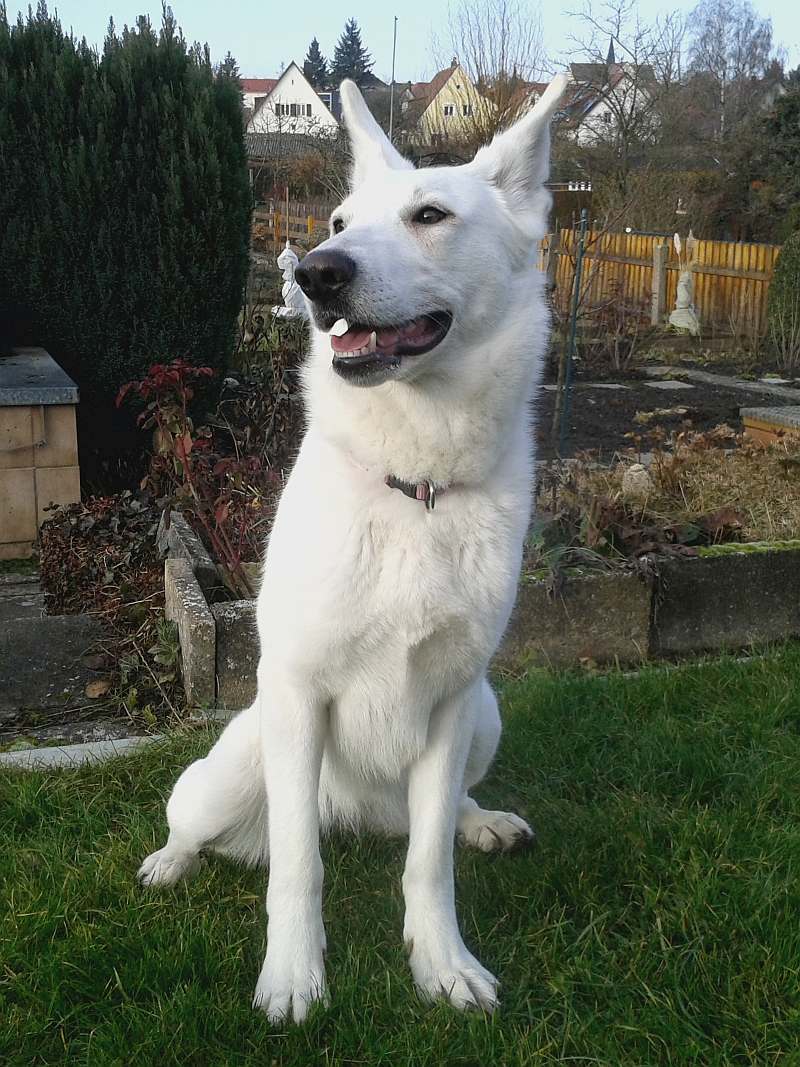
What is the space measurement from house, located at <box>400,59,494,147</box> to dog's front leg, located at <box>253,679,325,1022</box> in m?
12.8

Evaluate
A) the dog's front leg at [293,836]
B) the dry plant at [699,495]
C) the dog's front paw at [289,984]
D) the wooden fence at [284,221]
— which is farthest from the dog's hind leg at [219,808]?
the wooden fence at [284,221]

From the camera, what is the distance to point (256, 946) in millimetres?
2260

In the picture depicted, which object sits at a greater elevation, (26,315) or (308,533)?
(26,315)

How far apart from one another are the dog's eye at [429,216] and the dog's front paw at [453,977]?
155 cm

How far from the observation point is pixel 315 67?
68438 mm

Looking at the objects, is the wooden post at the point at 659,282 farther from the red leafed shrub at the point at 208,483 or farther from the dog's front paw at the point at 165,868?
the dog's front paw at the point at 165,868

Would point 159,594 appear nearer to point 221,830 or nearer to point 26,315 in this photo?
point 221,830

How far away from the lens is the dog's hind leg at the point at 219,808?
238 cm

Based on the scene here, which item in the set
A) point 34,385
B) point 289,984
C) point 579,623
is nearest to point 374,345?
point 289,984

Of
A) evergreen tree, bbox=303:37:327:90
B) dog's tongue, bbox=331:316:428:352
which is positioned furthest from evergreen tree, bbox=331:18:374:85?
dog's tongue, bbox=331:316:428:352

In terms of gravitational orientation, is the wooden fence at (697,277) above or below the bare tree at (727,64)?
below

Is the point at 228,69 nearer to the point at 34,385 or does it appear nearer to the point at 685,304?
the point at 34,385

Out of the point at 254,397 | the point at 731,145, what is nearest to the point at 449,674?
the point at 254,397

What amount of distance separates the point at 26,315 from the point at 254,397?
1.32 meters
